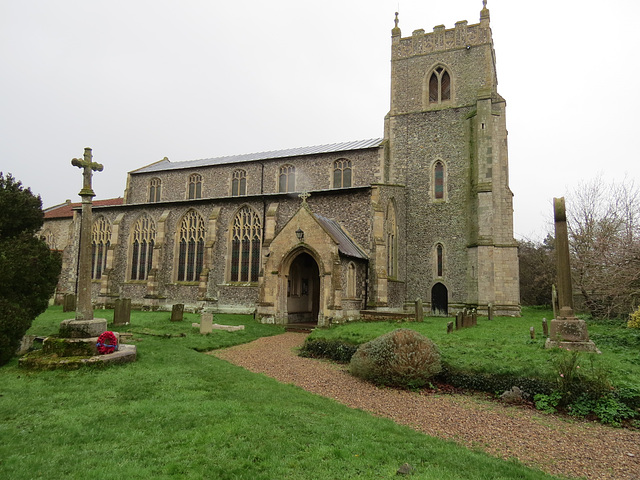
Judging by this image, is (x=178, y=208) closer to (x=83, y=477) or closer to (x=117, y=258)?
(x=117, y=258)

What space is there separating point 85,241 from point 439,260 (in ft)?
63.5

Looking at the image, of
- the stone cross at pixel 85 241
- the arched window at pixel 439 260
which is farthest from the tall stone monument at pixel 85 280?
the arched window at pixel 439 260

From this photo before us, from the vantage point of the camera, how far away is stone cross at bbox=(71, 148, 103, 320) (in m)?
9.99

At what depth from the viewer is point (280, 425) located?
224 inches

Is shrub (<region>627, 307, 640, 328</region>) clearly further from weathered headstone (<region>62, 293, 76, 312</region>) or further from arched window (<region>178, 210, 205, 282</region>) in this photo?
weathered headstone (<region>62, 293, 76, 312</region>)

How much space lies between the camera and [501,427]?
6805mm

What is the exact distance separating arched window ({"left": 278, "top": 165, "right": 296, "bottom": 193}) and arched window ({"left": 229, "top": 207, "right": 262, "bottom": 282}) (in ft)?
12.1

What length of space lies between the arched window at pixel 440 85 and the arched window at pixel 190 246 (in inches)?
691

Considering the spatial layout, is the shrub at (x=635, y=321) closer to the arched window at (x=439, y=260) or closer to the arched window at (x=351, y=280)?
the arched window at (x=439, y=260)

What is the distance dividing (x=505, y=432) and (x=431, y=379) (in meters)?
2.85

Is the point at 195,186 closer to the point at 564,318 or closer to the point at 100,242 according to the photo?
the point at 100,242

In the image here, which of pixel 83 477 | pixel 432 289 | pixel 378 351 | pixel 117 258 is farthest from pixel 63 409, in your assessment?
pixel 117 258

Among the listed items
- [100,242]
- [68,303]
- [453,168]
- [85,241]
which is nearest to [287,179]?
[453,168]

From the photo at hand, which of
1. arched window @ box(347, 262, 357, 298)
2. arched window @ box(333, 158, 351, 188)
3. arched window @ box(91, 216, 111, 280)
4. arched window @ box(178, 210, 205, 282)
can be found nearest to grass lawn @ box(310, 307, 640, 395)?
arched window @ box(347, 262, 357, 298)
